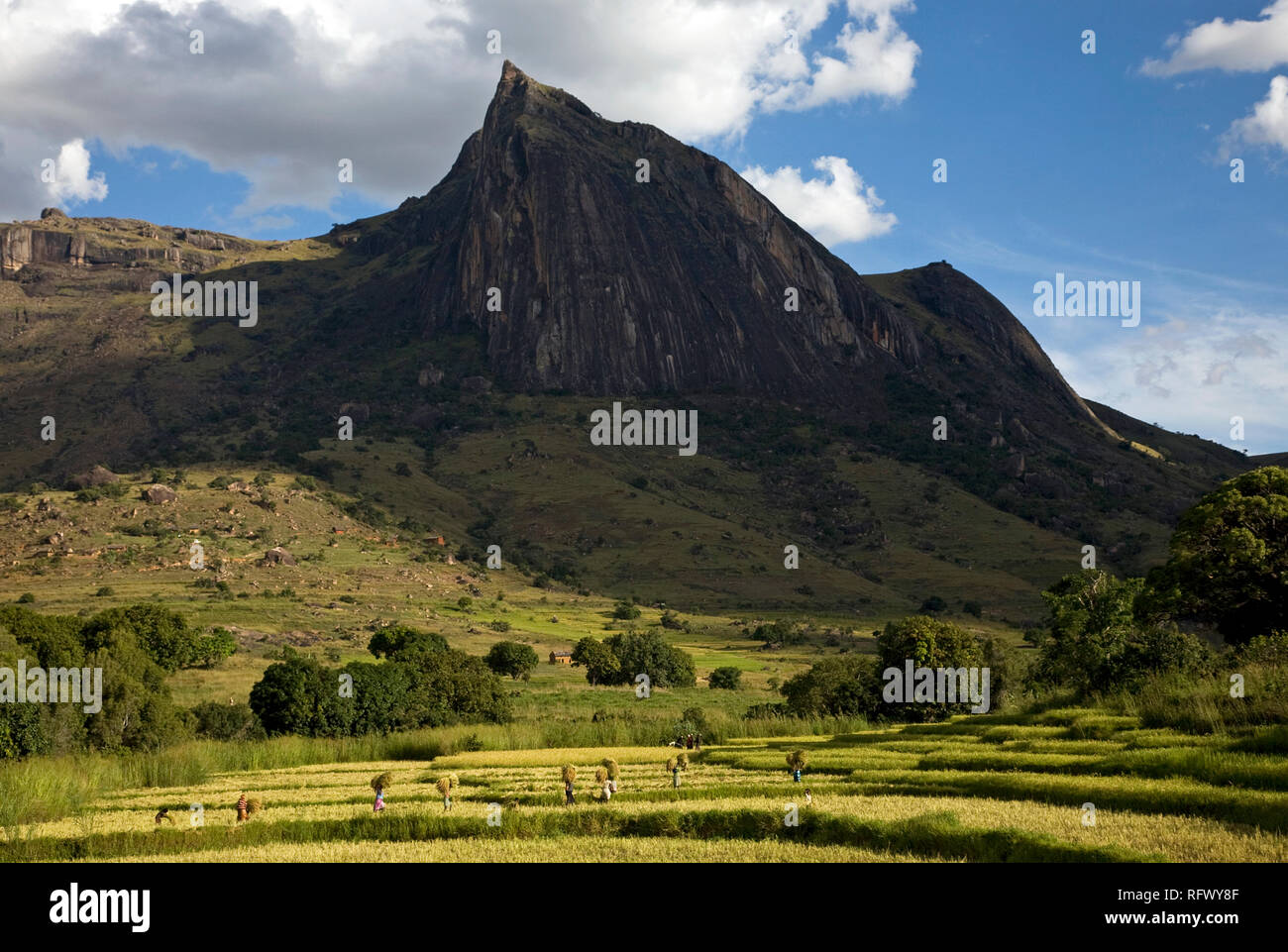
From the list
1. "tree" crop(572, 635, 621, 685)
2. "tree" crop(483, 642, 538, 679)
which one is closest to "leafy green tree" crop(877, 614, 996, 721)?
"tree" crop(572, 635, 621, 685)

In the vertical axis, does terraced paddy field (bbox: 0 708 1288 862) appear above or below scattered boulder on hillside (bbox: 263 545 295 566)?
below

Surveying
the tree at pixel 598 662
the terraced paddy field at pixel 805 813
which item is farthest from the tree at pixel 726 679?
the terraced paddy field at pixel 805 813

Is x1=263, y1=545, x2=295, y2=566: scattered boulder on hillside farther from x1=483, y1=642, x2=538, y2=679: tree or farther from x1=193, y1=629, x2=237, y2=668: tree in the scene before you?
x1=483, y1=642, x2=538, y2=679: tree

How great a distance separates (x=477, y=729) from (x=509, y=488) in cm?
14247

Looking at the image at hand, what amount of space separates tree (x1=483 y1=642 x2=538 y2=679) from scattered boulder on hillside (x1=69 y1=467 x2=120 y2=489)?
9971 centimetres

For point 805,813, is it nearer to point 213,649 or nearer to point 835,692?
→ point 835,692

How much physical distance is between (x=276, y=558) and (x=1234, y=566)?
119868 mm

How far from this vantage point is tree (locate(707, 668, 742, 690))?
9125cm

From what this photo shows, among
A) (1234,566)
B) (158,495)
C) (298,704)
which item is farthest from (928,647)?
(158,495)

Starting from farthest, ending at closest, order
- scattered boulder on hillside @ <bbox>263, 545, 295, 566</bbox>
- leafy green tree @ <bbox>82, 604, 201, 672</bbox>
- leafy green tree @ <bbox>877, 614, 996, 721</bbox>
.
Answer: scattered boulder on hillside @ <bbox>263, 545, 295, 566</bbox>
leafy green tree @ <bbox>82, 604, 201, 672</bbox>
leafy green tree @ <bbox>877, 614, 996, 721</bbox>

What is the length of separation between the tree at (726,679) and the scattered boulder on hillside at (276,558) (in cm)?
6947

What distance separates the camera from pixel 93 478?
16362 cm
